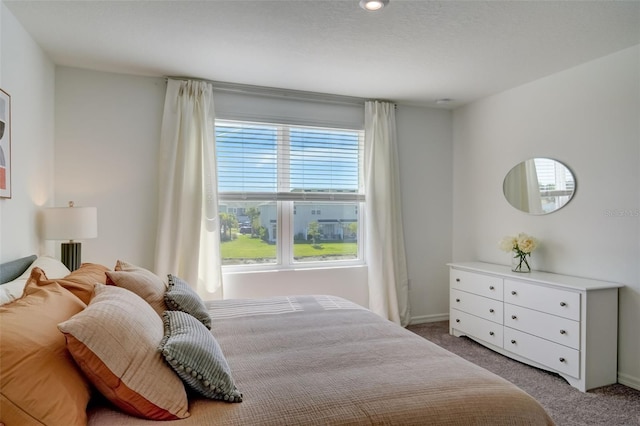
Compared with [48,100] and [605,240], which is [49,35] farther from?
[605,240]

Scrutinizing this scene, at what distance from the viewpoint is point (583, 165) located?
3248mm

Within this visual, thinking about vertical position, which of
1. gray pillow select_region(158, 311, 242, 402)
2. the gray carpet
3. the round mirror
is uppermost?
the round mirror

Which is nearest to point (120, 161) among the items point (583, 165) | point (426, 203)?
point (426, 203)

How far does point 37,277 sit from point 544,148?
390 cm

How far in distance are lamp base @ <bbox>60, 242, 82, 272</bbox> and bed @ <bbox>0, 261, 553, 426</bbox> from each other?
3.38 ft

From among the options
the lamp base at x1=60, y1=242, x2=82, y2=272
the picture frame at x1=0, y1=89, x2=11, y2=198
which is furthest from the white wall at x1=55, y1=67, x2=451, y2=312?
the picture frame at x1=0, y1=89, x2=11, y2=198

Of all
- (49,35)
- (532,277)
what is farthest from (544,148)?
(49,35)

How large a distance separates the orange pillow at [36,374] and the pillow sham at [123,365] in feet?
0.17

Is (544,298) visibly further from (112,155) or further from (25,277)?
(112,155)

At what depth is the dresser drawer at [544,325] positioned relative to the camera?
2857mm

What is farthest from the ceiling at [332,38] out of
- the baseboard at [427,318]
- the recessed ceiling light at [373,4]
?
the baseboard at [427,318]

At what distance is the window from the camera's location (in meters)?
3.96

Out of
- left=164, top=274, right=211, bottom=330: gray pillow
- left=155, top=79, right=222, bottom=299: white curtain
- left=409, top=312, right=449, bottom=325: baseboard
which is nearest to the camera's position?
left=164, top=274, right=211, bottom=330: gray pillow

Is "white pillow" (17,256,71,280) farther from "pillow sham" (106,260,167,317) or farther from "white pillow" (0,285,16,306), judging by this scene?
"pillow sham" (106,260,167,317)
